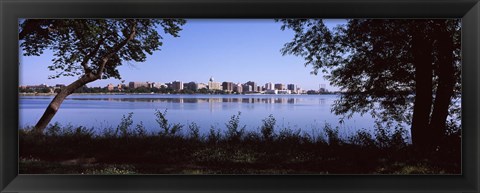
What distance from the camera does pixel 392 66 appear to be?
4703 mm

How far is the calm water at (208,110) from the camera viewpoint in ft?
15.1

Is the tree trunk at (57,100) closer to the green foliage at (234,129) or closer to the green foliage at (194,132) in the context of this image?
the green foliage at (194,132)

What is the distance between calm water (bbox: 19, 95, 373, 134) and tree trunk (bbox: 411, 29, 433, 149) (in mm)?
533

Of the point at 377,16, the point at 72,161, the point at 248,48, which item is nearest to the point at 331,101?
the point at 248,48

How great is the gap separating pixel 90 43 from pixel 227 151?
7.50 feet

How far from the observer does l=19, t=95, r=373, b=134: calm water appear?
181 inches

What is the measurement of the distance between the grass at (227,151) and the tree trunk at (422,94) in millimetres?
175

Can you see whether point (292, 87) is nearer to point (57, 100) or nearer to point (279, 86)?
point (279, 86)

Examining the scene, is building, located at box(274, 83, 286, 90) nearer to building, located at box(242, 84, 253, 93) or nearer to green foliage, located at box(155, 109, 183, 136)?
building, located at box(242, 84, 253, 93)

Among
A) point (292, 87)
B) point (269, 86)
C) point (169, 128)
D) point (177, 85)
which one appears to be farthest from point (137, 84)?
point (292, 87)
